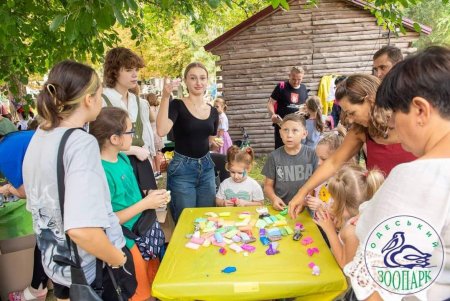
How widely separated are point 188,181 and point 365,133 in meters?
1.62

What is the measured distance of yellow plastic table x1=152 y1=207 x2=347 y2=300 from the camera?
168 centimetres

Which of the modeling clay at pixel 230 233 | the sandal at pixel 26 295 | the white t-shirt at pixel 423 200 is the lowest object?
the sandal at pixel 26 295

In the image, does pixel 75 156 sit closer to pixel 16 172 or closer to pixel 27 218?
pixel 16 172

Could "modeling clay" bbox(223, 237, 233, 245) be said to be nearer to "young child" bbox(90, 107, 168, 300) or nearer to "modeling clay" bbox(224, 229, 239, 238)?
"modeling clay" bbox(224, 229, 239, 238)

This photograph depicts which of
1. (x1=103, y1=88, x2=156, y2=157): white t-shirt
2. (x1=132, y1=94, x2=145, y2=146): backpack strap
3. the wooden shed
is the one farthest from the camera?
the wooden shed

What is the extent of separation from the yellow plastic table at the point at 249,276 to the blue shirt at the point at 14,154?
4.11 feet

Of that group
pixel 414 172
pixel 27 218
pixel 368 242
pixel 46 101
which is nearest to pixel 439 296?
pixel 368 242

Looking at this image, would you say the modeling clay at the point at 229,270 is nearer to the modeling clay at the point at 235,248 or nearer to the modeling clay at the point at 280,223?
the modeling clay at the point at 235,248

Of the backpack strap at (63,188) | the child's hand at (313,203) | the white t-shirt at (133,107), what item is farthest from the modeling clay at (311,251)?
the white t-shirt at (133,107)

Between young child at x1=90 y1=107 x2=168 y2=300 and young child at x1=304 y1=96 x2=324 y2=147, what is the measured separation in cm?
426

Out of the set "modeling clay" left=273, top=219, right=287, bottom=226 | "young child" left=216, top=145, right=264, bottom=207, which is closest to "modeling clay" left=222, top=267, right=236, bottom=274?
"modeling clay" left=273, top=219, right=287, bottom=226

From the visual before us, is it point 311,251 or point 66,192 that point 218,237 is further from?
point 66,192

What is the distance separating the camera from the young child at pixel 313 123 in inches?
233

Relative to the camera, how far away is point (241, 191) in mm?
3322
